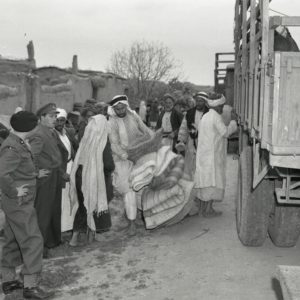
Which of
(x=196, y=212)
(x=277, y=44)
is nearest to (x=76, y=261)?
(x=196, y=212)

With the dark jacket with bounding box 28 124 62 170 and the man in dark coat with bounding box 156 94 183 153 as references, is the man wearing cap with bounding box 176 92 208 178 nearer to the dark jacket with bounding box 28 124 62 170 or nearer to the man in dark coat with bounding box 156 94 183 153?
the man in dark coat with bounding box 156 94 183 153

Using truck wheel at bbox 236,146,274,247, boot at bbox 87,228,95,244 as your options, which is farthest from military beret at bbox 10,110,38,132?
truck wheel at bbox 236,146,274,247

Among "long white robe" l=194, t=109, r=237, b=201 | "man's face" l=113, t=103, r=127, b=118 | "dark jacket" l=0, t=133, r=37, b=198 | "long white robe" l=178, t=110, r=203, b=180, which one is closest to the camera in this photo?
"dark jacket" l=0, t=133, r=37, b=198

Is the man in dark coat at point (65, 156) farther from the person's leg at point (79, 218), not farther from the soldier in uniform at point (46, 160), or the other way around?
the soldier in uniform at point (46, 160)

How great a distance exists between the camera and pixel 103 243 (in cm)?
583

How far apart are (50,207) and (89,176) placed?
617mm

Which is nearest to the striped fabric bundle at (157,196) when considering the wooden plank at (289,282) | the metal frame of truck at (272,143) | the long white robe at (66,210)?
the long white robe at (66,210)

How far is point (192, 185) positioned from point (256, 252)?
1.47 metres

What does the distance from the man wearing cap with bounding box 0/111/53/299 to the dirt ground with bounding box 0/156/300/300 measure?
0.29 meters

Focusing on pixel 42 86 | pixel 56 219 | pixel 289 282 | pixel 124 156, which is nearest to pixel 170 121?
pixel 124 156

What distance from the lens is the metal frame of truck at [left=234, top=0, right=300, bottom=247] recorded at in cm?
344

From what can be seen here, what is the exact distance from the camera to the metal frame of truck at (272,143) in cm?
344

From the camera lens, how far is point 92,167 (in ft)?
18.5

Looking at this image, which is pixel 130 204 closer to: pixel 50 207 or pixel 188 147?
pixel 50 207
